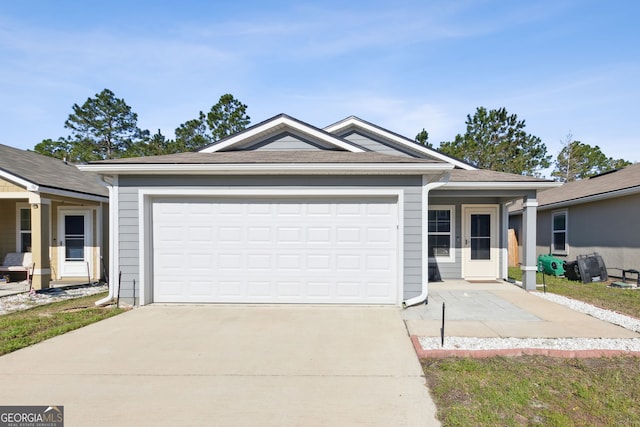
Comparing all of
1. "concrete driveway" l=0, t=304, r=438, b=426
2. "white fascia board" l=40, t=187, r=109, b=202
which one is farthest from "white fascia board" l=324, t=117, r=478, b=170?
"white fascia board" l=40, t=187, r=109, b=202

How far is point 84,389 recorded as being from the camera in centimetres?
364

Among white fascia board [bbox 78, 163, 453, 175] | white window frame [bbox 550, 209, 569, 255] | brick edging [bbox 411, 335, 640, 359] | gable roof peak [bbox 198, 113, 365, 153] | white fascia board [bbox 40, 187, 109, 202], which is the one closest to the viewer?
brick edging [bbox 411, 335, 640, 359]

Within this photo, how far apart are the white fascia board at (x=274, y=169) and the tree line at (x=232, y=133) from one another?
16602mm

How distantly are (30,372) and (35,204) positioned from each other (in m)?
6.66

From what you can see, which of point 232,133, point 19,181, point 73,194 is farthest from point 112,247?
point 232,133

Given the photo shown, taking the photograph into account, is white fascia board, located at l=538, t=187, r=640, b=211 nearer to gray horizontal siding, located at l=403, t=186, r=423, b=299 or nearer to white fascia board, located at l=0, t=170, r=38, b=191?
gray horizontal siding, located at l=403, t=186, r=423, b=299

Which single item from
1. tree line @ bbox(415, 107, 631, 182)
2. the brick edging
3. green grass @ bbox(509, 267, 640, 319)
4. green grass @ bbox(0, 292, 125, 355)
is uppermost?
tree line @ bbox(415, 107, 631, 182)

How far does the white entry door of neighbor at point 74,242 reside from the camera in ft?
36.3

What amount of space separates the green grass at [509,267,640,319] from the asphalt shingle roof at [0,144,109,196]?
1253 cm

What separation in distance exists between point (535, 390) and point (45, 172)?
515 inches

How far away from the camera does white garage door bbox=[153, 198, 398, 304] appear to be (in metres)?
7.18

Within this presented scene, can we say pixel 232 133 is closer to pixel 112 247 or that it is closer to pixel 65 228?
pixel 65 228

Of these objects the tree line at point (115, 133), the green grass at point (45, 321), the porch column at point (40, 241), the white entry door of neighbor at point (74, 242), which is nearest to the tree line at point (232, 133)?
the tree line at point (115, 133)

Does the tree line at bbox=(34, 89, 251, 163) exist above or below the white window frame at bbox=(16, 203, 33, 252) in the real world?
above
